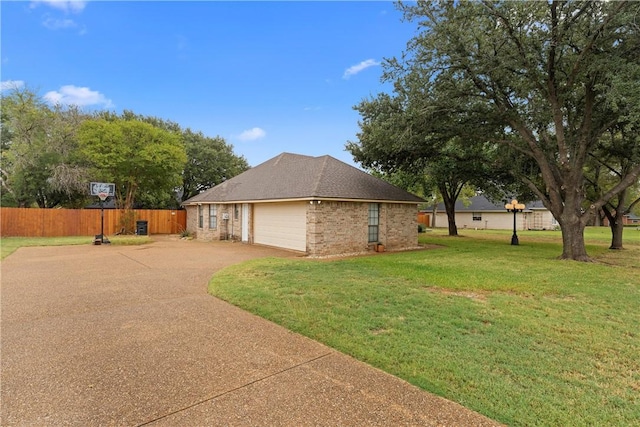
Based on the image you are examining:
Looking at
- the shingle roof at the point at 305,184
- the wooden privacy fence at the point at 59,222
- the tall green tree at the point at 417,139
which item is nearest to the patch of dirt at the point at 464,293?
the shingle roof at the point at 305,184

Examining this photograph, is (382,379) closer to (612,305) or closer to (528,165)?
(612,305)

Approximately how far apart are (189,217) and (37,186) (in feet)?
33.6

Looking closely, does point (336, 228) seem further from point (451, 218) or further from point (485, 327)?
point (451, 218)

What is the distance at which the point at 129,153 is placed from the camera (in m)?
21.2

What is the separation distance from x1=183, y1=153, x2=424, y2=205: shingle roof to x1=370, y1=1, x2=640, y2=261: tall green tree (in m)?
4.19

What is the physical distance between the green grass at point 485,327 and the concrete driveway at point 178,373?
391 mm

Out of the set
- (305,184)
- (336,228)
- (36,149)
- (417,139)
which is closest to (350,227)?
(336,228)

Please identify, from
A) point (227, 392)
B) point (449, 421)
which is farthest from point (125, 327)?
point (449, 421)

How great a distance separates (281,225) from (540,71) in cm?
1155

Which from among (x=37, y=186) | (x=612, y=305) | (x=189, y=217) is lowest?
(x=612, y=305)

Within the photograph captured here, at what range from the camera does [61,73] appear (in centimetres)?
1576

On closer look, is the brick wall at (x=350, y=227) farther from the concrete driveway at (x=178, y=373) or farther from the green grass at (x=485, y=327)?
the concrete driveway at (x=178, y=373)

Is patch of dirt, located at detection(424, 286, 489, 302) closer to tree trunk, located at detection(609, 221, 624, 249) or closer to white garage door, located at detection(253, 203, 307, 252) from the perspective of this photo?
white garage door, located at detection(253, 203, 307, 252)

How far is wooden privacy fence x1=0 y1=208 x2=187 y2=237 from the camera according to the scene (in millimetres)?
18281
